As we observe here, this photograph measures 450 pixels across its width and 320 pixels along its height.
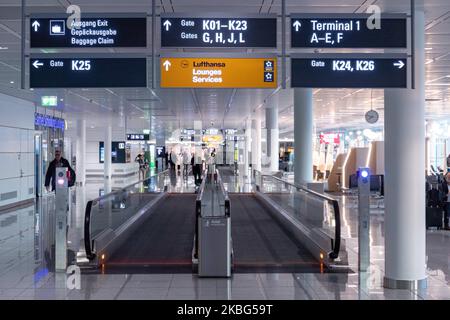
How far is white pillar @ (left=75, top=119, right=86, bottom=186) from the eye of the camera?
3574 centimetres

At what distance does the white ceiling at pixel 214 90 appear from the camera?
320 inches

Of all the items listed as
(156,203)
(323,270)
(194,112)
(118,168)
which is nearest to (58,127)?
(194,112)

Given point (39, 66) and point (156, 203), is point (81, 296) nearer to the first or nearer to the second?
point (39, 66)

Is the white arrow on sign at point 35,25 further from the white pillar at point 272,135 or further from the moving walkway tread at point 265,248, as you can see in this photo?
the white pillar at point 272,135

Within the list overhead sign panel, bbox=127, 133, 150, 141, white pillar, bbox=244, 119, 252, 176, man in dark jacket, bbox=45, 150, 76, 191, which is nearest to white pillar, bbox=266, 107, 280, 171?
white pillar, bbox=244, 119, 252, 176

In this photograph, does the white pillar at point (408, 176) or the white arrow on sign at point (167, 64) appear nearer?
the white arrow on sign at point (167, 64)

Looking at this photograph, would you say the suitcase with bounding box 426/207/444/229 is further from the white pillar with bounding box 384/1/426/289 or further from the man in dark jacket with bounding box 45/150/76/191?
the man in dark jacket with bounding box 45/150/76/191

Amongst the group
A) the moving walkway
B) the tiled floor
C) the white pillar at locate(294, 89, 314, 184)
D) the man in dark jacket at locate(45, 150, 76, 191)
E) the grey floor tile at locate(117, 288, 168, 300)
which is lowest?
the tiled floor

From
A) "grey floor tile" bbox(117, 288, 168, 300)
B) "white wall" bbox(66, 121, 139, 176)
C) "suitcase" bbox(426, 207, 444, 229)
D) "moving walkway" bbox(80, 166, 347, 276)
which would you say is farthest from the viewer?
"white wall" bbox(66, 121, 139, 176)

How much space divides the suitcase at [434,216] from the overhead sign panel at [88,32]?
32.7 feet

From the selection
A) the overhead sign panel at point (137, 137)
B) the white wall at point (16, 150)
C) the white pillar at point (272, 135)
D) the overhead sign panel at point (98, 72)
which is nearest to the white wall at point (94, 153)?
the overhead sign panel at point (137, 137)

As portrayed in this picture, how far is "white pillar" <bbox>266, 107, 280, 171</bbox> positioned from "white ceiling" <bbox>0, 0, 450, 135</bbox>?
1004 mm

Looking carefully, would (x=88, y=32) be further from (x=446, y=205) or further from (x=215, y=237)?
(x=446, y=205)

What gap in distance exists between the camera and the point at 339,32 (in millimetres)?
7398
